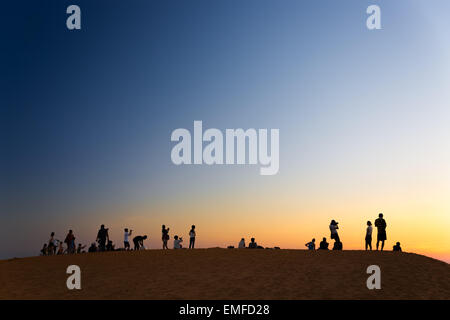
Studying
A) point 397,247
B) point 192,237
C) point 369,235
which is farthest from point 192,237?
point 397,247

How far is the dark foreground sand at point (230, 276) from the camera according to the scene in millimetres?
24844

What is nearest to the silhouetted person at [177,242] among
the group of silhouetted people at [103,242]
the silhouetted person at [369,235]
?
the group of silhouetted people at [103,242]

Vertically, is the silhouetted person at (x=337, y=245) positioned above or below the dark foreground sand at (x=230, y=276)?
above

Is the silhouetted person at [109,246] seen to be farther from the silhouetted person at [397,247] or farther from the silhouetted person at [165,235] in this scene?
the silhouetted person at [397,247]

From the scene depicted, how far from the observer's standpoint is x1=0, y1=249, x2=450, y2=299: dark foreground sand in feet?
81.5

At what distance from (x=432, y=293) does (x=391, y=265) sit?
4403mm

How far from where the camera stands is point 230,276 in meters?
27.8

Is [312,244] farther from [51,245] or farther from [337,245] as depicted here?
[51,245]

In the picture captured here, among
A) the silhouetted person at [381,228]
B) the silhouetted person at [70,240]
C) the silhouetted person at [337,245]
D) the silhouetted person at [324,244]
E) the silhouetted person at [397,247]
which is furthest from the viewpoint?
the silhouetted person at [70,240]

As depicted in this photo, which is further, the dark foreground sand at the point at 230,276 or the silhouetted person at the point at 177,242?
the silhouetted person at the point at 177,242

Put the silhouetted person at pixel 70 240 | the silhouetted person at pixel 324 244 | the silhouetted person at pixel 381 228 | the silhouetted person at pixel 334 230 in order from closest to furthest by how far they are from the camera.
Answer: the silhouetted person at pixel 381 228
the silhouetted person at pixel 334 230
the silhouetted person at pixel 324 244
the silhouetted person at pixel 70 240
